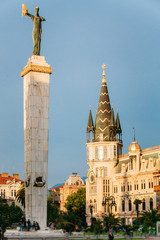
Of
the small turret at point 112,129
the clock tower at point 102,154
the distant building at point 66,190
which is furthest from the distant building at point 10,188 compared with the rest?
the small turret at point 112,129

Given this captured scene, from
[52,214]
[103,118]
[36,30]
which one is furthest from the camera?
[103,118]

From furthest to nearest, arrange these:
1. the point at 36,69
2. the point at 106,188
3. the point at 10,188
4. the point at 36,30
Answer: the point at 10,188
the point at 106,188
the point at 36,30
the point at 36,69

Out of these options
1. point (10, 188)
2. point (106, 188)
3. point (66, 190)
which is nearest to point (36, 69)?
point (106, 188)

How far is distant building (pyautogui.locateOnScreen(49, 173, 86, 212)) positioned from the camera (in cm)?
16262

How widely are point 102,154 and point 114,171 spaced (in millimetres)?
5909

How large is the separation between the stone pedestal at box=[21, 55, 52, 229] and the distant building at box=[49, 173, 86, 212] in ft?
341

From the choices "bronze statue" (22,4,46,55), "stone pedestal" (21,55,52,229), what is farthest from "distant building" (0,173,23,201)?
"bronze statue" (22,4,46,55)

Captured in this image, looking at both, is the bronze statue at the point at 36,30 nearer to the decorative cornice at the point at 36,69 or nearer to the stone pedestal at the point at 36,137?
the stone pedestal at the point at 36,137

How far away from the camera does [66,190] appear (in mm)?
162750

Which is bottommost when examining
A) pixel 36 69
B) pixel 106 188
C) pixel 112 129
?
pixel 106 188

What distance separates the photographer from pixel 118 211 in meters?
119

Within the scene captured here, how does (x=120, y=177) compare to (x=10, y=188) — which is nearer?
(x=120, y=177)

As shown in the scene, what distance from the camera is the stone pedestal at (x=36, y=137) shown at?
186 feet

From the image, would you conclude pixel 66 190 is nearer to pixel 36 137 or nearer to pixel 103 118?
pixel 103 118
